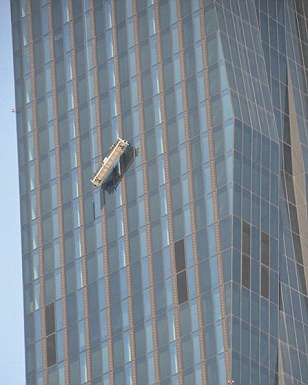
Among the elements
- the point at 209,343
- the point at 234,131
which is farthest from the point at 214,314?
the point at 234,131

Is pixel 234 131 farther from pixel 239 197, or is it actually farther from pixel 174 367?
pixel 174 367

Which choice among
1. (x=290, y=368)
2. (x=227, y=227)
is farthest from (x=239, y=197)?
(x=290, y=368)

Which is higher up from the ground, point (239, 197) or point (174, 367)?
point (239, 197)

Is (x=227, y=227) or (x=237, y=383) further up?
(x=227, y=227)

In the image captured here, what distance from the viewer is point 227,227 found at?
197m

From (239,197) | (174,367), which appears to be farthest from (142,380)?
(239,197)

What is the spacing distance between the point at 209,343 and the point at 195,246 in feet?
30.7

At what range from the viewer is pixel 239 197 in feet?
652

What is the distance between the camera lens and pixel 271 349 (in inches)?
7766

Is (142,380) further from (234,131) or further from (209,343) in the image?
(234,131)

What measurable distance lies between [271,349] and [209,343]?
236 inches

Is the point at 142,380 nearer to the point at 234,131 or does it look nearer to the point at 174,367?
the point at 174,367

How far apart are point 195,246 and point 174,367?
10.6 meters

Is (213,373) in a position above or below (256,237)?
below
